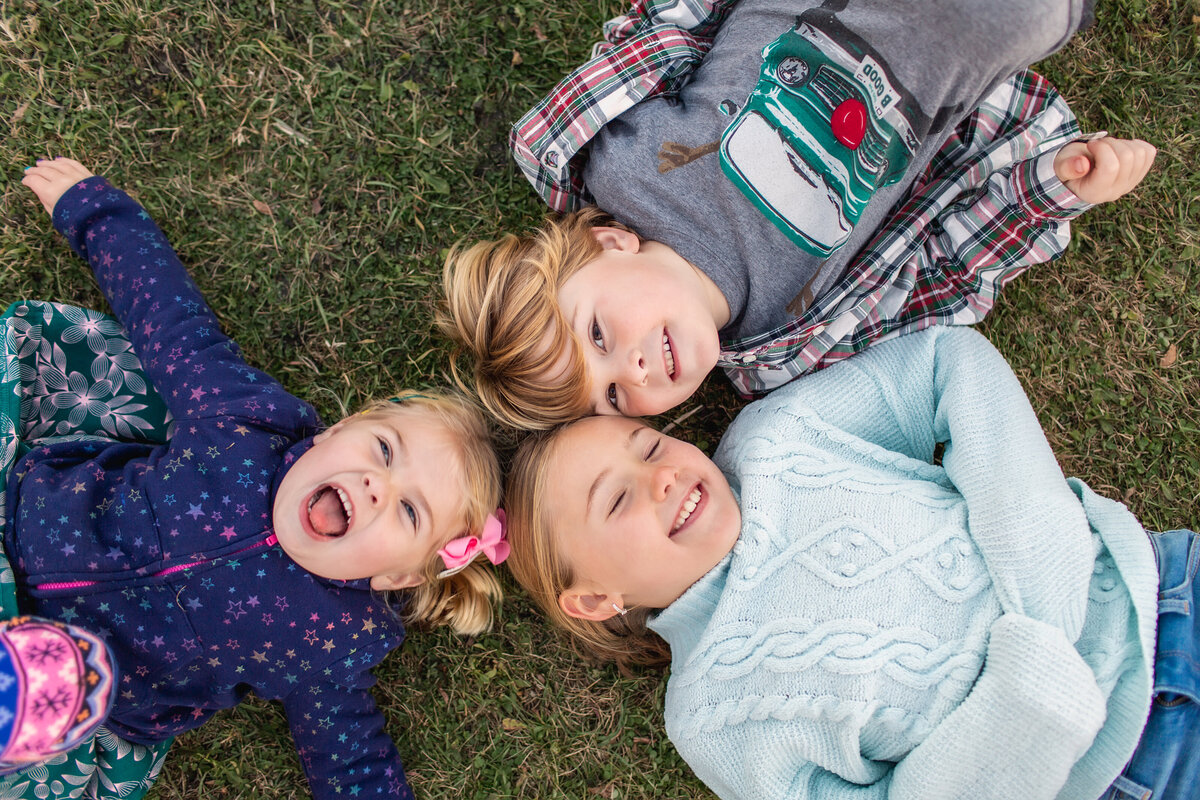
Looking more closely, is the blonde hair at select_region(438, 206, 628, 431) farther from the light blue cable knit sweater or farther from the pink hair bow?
the light blue cable knit sweater

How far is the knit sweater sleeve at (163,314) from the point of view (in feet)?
8.91

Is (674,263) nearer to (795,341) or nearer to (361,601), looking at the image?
(795,341)

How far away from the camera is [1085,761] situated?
2.44 meters

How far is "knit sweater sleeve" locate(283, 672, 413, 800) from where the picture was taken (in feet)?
9.12

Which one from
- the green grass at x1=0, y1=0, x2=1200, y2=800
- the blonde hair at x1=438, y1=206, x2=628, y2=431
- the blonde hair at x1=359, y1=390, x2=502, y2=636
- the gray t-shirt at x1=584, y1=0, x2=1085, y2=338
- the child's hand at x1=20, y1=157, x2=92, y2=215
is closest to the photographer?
the gray t-shirt at x1=584, y1=0, x2=1085, y2=338

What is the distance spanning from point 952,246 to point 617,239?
1327mm

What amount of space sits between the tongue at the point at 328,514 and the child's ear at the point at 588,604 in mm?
789

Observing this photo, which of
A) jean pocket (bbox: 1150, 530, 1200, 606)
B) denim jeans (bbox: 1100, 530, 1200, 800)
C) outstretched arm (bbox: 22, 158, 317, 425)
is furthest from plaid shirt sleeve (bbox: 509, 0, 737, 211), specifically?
denim jeans (bbox: 1100, 530, 1200, 800)

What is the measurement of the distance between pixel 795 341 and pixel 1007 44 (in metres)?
1.19

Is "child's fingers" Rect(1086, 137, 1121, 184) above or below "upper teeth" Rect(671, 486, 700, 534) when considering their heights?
above

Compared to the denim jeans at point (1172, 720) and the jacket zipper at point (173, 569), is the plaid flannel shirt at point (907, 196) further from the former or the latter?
the jacket zipper at point (173, 569)

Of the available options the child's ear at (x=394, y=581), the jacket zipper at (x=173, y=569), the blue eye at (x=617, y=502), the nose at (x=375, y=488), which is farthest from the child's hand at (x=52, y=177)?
the blue eye at (x=617, y=502)

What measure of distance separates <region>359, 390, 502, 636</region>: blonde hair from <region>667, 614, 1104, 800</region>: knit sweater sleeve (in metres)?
0.94

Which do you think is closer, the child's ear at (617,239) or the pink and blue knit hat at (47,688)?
the pink and blue knit hat at (47,688)
